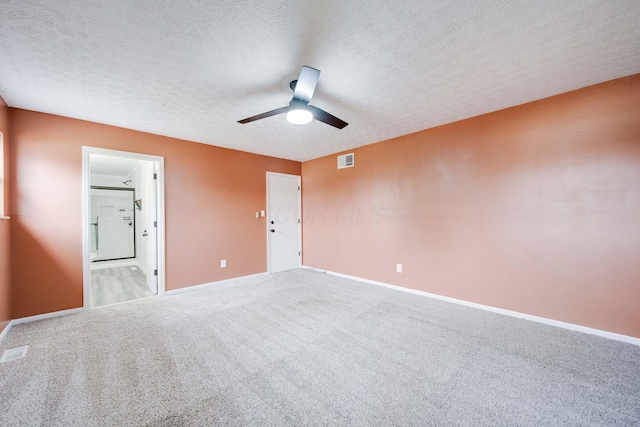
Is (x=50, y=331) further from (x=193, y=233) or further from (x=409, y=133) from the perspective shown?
(x=409, y=133)

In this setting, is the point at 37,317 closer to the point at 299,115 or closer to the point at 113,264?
the point at 113,264

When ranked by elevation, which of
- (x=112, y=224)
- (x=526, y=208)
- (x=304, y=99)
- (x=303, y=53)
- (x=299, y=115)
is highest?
(x=303, y=53)

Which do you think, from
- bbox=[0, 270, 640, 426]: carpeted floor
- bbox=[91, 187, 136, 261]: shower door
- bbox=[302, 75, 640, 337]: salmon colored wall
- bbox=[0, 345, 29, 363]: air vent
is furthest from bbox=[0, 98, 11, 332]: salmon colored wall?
bbox=[302, 75, 640, 337]: salmon colored wall

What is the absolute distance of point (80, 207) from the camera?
9.92 feet

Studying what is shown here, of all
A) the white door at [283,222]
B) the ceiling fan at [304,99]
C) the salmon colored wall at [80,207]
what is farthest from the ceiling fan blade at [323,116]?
the white door at [283,222]

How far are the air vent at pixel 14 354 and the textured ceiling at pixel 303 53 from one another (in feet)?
7.98

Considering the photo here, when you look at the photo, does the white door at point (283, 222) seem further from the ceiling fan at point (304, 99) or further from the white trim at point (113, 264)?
the white trim at point (113, 264)

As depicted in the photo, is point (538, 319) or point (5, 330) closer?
point (5, 330)

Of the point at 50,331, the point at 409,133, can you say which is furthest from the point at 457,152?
the point at 50,331

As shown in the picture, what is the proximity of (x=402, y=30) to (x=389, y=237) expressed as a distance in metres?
2.93

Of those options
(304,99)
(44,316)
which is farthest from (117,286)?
(304,99)

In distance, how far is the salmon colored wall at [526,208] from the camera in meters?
2.26

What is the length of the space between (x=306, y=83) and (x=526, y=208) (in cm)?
278

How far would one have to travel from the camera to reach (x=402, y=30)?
1616mm
